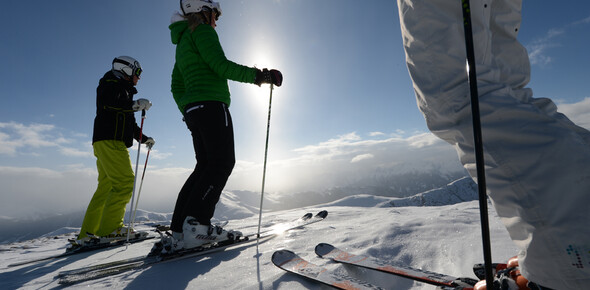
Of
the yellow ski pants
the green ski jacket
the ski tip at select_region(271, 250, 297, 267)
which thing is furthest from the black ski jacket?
the ski tip at select_region(271, 250, 297, 267)

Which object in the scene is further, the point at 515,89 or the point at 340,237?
the point at 340,237

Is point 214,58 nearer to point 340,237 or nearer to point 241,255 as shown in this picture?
point 241,255

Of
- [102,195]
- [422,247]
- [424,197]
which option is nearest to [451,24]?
[422,247]

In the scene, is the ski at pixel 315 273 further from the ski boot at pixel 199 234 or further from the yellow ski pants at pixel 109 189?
the yellow ski pants at pixel 109 189

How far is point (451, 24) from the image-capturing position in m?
1.23

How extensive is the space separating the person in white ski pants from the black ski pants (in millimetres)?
1961

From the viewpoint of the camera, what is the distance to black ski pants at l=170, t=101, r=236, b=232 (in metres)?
2.65

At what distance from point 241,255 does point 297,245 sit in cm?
55

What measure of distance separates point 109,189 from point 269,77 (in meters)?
3.35

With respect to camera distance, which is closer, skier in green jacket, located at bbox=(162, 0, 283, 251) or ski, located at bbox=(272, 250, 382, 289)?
ski, located at bbox=(272, 250, 382, 289)

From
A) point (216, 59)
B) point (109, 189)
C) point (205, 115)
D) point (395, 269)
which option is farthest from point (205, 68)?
point (109, 189)

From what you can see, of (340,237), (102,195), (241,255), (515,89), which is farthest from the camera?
(102,195)

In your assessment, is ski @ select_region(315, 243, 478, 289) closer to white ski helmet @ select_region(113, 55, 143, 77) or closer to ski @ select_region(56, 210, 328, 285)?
ski @ select_region(56, 210, 328, 285)

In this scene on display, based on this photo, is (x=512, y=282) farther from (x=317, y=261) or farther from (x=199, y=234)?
(x=199, y=234)
